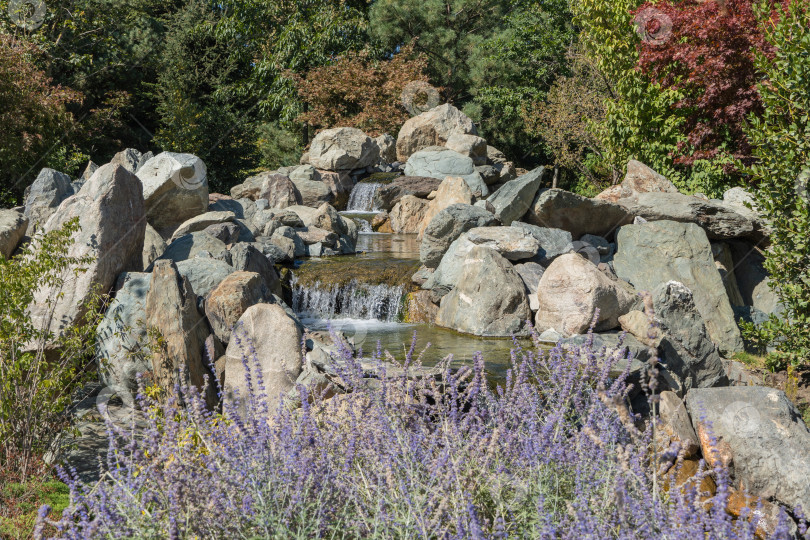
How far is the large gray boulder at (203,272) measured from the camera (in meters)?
6.96

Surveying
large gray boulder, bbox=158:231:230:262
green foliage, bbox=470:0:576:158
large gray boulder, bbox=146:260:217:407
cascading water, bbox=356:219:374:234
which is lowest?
large gray boulder, bbox=146:260:217:407

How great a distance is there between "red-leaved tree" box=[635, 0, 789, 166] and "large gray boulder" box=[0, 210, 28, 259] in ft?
32.9

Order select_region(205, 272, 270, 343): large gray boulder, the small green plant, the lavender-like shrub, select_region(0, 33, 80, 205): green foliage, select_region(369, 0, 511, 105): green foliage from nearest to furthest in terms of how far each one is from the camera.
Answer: the lavender-like shrub < the small green plant < select_region(205, 272, 270, 343): large gray boulder < select_region(0, 33, 80, 205): green foliage < select_region(369, 0, 511, 105): green foliage

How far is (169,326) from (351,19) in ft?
61.5

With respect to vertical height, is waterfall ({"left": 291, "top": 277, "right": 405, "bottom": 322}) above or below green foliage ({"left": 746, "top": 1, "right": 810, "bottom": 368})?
below

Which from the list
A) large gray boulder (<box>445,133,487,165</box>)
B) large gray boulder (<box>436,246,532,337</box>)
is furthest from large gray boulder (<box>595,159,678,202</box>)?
large gray boulder (<box>445,133,487,165</box>)

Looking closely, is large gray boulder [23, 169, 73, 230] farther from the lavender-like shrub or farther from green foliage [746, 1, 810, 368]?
green foliage [746, 1, 810, 368]

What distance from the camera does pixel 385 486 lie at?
2.50 metres

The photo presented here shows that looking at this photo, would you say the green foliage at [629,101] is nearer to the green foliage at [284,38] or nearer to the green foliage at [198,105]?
the green foliage at [284,38]

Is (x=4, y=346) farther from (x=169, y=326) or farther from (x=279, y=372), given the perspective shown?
(x=279, y=372)

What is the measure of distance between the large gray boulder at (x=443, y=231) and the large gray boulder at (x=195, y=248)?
286cm

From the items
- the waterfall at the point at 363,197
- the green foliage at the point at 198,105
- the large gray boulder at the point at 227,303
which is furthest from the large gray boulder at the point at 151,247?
the green foliage at the point at 198,105

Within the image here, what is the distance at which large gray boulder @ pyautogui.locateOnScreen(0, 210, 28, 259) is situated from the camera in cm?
709

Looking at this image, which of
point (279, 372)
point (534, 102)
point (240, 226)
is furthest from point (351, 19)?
point (279, 372)
